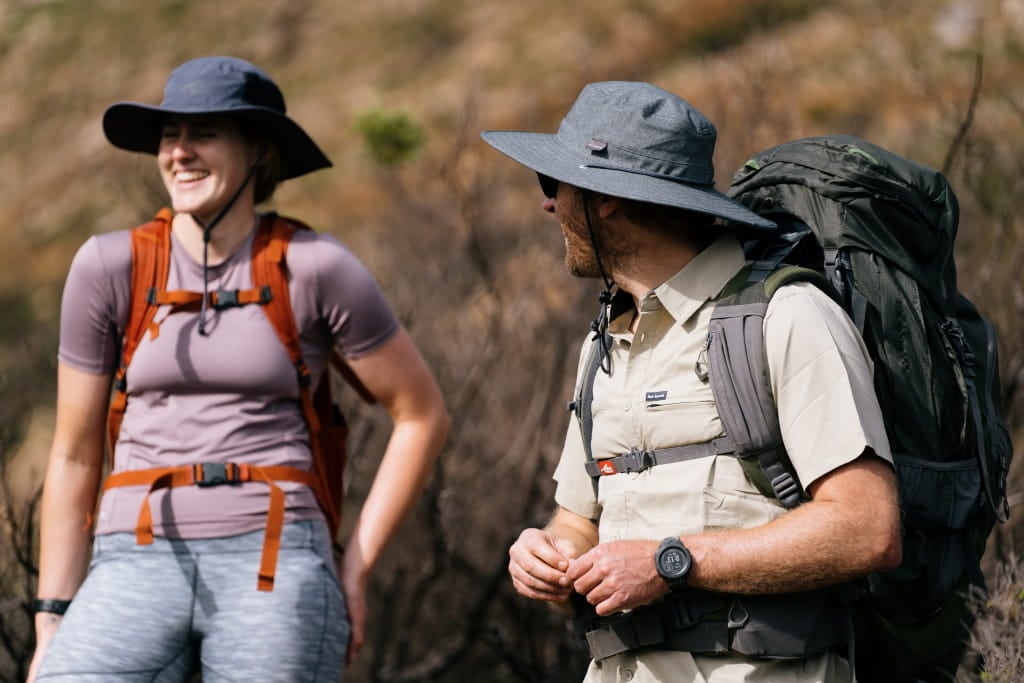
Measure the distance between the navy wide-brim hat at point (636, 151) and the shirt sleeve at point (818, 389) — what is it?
247 millimetres

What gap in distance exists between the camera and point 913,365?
239 cm

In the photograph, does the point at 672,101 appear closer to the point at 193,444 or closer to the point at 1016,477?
the point at 193,444

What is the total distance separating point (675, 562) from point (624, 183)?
27.6 inches

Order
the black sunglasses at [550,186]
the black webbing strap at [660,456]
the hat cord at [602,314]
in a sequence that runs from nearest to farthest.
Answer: the black webbing strap at [660,456] < the hat cord at [602,314] < the black sunglasses at [550,186]

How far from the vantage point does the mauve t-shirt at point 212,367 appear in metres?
2.99

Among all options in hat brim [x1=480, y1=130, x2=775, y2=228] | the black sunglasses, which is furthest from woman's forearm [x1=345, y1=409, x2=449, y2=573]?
hat brim [x1=480, y1=130, x2=775, y2=228]

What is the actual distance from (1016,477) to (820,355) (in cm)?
350

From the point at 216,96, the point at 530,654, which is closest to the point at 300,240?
the point at 216,96

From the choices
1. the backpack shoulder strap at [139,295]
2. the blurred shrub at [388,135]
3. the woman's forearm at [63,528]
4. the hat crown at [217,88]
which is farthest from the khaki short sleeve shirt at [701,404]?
the blurred shrub at [388,135]

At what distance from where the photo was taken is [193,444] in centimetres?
301

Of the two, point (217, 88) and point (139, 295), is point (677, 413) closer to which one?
point (139, 295)

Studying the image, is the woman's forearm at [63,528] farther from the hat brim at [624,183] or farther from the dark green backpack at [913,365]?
the dark green backpack at [913,365]

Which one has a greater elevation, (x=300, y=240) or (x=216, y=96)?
(x=216, y=96)

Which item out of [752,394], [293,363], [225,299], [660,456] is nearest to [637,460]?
[660,456]
